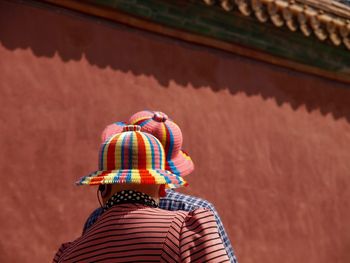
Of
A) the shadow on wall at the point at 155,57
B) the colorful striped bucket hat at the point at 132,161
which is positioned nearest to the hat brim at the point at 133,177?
the colorful striped bucket hat at the point at 132,161

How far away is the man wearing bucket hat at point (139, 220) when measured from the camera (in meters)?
1.98

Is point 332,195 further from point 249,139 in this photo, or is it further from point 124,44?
point 124,44

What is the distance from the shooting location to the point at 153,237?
200cm

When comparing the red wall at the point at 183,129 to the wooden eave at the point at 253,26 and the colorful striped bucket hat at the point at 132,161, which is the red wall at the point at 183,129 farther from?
the colorful striped bucket hat at the point at 132,161

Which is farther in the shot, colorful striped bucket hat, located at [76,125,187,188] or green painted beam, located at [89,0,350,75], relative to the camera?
green painted beam, located at [89,0,350,75]

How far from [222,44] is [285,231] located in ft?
6.16

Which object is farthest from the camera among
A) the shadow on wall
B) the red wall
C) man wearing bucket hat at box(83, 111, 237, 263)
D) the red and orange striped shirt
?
the shadow on wall

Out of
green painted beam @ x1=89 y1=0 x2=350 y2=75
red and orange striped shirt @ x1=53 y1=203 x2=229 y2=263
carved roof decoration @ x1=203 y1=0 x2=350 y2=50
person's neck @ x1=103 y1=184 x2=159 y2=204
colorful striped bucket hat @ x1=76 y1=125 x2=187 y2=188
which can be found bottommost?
red and orange striped shirt @ x1=53 y1=203 x2=229 y2=263

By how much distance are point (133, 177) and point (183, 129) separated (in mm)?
3823

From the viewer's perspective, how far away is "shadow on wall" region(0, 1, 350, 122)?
5.15 meters

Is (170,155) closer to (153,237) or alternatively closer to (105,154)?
(105,154)

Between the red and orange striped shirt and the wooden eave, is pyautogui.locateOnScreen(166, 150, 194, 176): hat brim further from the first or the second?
the wooden eave

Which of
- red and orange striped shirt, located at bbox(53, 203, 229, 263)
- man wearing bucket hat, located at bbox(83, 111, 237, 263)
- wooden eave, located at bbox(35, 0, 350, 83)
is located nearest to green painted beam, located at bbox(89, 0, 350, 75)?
wooden eave, located at bbox(35, 0, 350, 83)

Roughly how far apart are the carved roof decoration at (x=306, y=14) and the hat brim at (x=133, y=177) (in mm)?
3924
